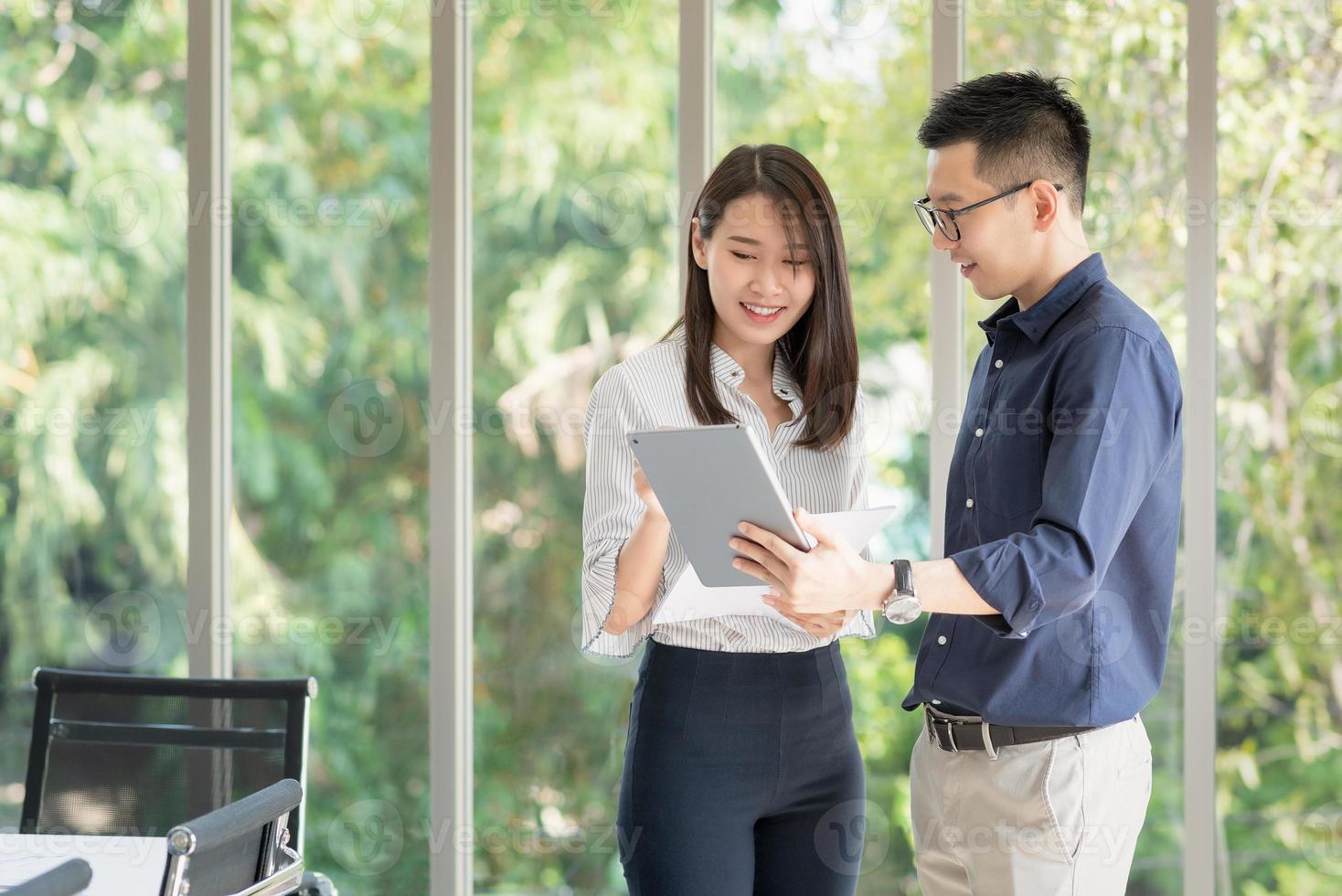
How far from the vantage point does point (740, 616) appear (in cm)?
171

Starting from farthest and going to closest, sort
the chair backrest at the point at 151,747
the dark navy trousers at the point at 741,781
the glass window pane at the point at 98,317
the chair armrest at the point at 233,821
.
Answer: the glass window pane at the point at 98,317 → the chair backrest at the point at 151,747 → the dark navy trousers at the point at 741,781 → the chair armrest at the point at 233,821

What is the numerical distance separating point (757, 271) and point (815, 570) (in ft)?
1.76

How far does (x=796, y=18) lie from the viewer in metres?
2.78

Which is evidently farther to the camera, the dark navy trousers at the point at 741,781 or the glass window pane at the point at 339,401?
the glass window pane at the point at 339,401

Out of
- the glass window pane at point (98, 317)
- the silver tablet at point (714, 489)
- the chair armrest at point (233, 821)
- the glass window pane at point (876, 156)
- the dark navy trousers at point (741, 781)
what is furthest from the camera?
the glass window pane at point (98, 317)

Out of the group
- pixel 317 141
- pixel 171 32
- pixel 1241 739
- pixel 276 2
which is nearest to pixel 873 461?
pixel 1241 739

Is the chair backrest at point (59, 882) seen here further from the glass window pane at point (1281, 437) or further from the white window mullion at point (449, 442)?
the glass window pane at point (1281, 437)

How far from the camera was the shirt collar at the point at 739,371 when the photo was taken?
71.3 inches

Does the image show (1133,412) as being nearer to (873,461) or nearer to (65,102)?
(873,461)

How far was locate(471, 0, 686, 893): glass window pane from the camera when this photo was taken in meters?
2.85

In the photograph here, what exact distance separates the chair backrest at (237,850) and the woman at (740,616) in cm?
49

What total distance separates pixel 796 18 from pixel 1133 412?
166cm

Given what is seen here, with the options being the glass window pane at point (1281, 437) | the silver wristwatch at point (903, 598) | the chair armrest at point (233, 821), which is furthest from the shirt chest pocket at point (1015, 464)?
the glass window pane at point (1281, 437)

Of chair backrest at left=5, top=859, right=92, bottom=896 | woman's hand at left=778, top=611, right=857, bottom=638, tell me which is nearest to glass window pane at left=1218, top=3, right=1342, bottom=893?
woman's hand at left=778, top=611, right=857, bottom=638
